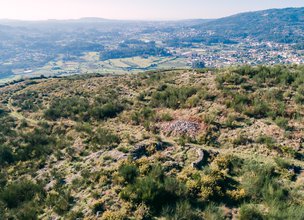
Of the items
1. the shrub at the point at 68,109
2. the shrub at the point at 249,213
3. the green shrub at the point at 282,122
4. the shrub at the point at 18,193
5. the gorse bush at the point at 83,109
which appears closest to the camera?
the shrub at the point at 249,213

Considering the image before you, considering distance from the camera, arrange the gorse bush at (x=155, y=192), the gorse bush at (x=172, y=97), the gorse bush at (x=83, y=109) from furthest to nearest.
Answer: the gorse bush at (x=83, y=109) < the gorse bush at (x=172, y=97) < the gorse bush at (x=155, y=192)

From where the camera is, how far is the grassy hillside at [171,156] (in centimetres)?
1423

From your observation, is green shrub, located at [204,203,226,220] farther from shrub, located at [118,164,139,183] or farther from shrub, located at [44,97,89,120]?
shrub, located at [44,97,89,120]

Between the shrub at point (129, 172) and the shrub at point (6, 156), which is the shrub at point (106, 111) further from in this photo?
the shrub at point (129, 172)

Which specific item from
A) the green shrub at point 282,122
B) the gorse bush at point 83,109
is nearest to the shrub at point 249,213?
the green shrub at point 282,122

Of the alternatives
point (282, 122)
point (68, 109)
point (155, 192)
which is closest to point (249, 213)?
point (155, 192)

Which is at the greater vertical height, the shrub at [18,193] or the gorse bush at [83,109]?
the shrub at [18,193]

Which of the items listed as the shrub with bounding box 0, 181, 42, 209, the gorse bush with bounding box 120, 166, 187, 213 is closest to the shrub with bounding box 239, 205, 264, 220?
the gorse bush with bounding box 120, 166, 187, 213

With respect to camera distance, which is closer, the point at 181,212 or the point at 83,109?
the point at 181,212

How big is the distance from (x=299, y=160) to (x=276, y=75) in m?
17.6

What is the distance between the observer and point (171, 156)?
63.3 ft

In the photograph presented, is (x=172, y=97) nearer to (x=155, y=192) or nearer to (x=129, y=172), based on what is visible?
(x=129, y=172)

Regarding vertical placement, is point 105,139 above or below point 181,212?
below

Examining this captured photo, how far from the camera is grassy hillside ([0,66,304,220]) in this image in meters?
14.2
